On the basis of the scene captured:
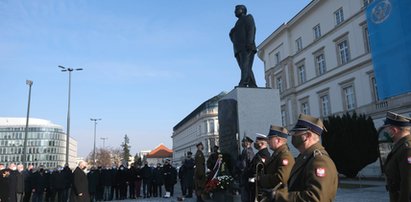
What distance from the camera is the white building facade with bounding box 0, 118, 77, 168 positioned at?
359ft

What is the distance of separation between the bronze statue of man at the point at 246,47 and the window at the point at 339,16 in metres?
26.7

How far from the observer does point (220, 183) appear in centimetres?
859

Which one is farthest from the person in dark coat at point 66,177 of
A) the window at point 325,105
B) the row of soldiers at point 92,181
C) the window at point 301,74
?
the window at point 301,74

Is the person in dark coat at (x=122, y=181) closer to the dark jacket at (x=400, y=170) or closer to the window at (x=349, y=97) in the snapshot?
the dark jacket at (x=400, y=170)

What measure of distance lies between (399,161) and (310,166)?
172 centimetres

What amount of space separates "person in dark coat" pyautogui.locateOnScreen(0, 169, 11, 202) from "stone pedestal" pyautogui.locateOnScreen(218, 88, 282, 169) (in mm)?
7468

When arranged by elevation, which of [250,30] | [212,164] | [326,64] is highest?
[326,64]

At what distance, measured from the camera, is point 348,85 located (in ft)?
109

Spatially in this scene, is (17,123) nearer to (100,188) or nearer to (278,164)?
(100,188)

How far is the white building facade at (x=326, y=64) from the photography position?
30422 mm

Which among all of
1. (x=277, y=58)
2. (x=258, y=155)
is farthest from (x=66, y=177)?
(x=277, y=58)

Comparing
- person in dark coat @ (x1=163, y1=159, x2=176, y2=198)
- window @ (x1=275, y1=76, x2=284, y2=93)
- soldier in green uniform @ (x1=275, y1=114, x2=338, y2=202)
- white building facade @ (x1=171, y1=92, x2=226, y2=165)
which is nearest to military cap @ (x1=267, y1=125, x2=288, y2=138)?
soldier in green uniform @ (x1=275, y1=114, x2=338, y2=202)

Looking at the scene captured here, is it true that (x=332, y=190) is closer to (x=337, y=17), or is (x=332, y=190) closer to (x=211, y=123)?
(x=337, y=17)

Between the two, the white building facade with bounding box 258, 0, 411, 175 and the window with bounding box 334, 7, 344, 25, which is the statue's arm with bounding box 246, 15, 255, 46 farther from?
the window with bounding box 334, 7, 344, 25
